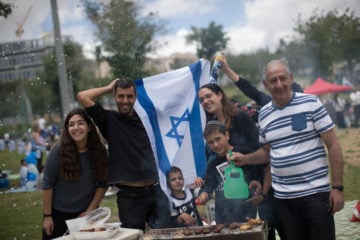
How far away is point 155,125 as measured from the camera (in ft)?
13.5

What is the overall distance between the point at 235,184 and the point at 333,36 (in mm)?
2212

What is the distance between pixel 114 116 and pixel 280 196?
145 centimetres

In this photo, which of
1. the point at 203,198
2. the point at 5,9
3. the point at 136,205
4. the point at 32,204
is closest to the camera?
the point at 136,205

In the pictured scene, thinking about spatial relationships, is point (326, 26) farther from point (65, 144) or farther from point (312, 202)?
point (65, 144)

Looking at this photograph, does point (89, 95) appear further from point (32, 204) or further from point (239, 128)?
point (32, 204)

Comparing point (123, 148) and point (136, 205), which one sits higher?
point (123, 148)

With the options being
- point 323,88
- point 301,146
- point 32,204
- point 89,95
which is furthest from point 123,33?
point 323,88

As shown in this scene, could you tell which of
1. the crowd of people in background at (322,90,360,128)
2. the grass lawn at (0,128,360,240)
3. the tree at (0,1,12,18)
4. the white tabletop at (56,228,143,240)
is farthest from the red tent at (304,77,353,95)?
the white tabletop at (56,228,143,240)

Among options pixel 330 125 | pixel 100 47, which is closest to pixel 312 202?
pixel 330 125

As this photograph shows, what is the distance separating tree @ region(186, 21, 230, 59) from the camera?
440cm

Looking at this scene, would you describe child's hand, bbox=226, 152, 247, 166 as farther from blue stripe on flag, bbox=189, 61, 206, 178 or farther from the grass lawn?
the grass lawn

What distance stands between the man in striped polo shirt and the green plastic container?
52 cm

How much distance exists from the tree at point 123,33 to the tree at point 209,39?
48cm

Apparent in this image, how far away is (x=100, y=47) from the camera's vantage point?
478cm
